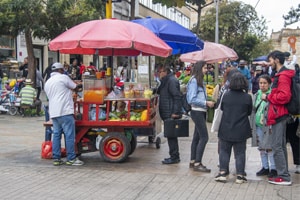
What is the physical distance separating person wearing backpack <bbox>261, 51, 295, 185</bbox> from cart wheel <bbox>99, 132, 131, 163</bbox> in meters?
2.57

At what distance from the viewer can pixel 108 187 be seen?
6.55m

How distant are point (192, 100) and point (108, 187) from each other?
2.02 m

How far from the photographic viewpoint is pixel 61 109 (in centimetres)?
765

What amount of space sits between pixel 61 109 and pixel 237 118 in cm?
294

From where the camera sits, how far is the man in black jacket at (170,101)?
8.05 metres

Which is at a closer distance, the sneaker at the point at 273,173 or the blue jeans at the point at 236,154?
the blue jeans at the point at 236,154

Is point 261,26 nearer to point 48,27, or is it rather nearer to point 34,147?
point 48,27

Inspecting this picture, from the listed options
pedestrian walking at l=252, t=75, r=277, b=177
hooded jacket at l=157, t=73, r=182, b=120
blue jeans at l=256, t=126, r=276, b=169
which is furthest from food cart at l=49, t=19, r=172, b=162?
blue jeans at l=256, t=126, r=276, b=169

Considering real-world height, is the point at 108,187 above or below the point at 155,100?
below

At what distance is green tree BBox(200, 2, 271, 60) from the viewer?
41.1 metres

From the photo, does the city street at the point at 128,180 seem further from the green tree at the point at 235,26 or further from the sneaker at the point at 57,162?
the green tree at the point at 235,26

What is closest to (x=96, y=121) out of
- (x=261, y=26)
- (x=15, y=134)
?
(x=15, y=134)

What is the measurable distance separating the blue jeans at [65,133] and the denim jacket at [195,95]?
2047mm

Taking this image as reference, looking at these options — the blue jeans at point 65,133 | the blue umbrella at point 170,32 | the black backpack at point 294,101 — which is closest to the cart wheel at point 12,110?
the blue umbrella at point 170,32
